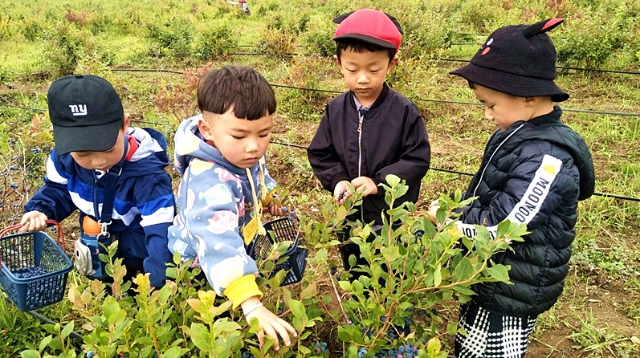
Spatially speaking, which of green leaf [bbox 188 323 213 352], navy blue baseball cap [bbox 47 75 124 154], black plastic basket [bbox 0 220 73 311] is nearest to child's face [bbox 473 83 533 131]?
green leaf [bbox 188 323 213 352]

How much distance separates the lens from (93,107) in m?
1.72

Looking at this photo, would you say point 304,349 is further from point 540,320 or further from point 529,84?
point 540,320

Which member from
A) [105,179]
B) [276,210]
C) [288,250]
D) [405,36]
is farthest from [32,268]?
[405,36]

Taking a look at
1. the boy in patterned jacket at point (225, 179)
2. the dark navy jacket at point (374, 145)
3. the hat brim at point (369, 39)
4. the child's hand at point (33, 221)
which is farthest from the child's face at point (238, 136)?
the child's hand at point (33, 221)

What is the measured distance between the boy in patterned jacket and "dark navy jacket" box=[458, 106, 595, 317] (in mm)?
687

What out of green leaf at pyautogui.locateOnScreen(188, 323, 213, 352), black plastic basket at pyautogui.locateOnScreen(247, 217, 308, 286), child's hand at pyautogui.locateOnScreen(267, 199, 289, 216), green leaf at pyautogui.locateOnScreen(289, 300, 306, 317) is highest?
green leaf at pyautogui.locateOnScreen(188, 323, 213, 352)

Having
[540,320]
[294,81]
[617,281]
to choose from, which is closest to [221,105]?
[540,320]

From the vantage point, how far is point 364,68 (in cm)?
195

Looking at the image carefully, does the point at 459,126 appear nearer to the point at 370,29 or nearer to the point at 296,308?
the point at 370,29

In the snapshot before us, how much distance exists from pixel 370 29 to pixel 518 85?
0.60 meters

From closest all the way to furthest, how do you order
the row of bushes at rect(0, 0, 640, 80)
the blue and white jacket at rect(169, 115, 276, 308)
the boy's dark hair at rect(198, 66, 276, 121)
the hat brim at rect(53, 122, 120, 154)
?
1. the blue and white jacket at rect(169, 115, 276, 308)
2. the boy's dark hair at rect(198, 66, 276, 121)
3. the hat brim at rect(53, 122, 120, 154)
4. the row of bushes at rect(0, 0, 640, 80)

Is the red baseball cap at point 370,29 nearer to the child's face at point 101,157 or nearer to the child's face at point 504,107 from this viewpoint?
the child's face at point 504,107

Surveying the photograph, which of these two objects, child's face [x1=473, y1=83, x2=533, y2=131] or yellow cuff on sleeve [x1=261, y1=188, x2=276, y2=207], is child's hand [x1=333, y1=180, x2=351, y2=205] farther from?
child's face [x1=473, y1=83, x2=533, y2=131]

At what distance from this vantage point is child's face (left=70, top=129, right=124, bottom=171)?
175 cm
